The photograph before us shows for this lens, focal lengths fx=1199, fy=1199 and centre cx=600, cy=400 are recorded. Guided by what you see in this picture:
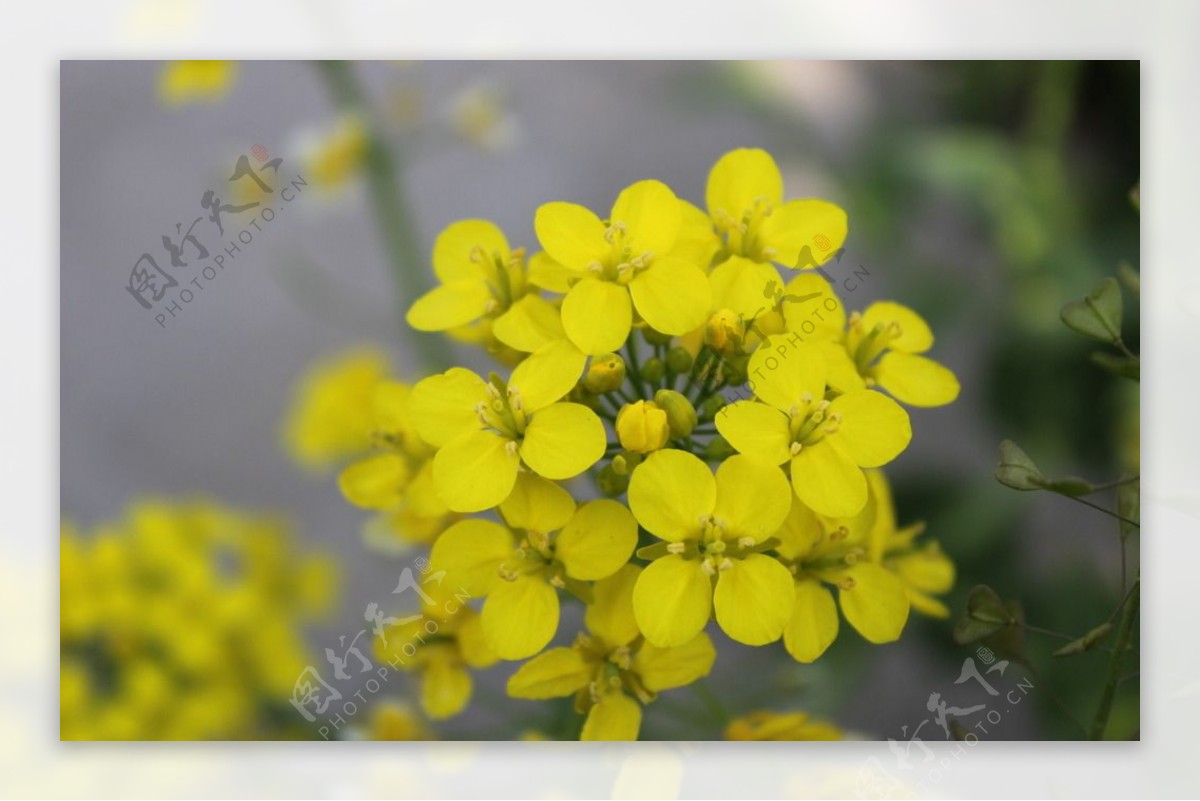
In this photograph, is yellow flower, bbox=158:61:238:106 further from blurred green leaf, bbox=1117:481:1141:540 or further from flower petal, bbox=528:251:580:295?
blurred green leaf, bbox=1117:481:1141:540

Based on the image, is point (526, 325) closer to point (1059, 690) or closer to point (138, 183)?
point (138, 183)

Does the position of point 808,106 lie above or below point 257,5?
below

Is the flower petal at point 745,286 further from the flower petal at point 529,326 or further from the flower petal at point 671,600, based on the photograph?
the flower petal at point 671,600

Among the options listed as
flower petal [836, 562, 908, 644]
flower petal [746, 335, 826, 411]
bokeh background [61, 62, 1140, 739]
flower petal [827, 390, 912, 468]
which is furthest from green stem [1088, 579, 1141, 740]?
flower petal [746, 335, 826, 411]

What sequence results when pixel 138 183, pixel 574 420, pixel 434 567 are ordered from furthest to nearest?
1. pixel 138 183
2. pixel 434 567
3. pixel 574 420

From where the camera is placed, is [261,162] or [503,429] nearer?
[503,429]

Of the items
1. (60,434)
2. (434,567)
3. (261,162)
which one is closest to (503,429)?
(434,567)

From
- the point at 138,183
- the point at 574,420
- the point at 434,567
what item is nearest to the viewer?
the point at 574,420
